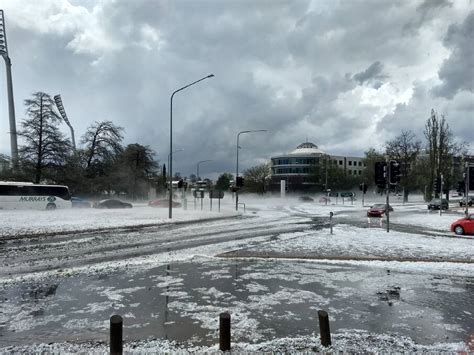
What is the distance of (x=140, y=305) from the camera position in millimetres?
7633

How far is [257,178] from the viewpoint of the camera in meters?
116

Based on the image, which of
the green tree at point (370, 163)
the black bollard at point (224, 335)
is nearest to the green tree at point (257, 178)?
the green tree at point (370, 163)

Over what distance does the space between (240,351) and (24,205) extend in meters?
37.8

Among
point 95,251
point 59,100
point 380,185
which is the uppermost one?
point 59,100

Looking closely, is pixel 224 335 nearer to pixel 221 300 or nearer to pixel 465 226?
pixel 221 300

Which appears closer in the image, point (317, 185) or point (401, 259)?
point (401, 259)

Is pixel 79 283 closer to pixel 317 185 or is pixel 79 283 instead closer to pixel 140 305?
pixel 140 305

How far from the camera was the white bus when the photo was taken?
3612 cm

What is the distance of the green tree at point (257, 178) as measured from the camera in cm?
11092

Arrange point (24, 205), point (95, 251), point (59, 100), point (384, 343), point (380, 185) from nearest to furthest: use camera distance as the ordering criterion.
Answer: point (384, 343) < point (95, 251) < point (380, 185) < point (24, 205) < point (59, 100)

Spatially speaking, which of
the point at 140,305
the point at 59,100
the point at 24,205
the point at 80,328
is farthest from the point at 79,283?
the point at 59,100

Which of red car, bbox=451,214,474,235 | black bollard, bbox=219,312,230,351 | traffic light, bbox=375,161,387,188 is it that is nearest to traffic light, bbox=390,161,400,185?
traffic light, bbox=375,161,387,188

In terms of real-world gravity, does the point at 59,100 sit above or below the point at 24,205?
above

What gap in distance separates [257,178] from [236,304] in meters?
108
